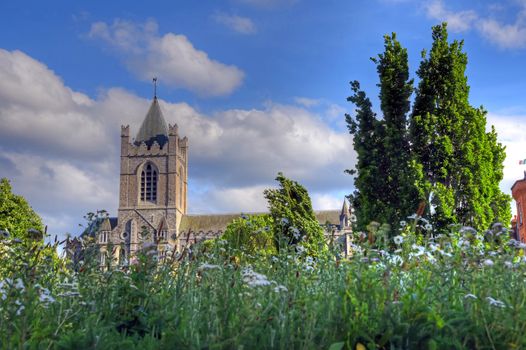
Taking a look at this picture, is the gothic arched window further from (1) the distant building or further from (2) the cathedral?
(1) the distant building

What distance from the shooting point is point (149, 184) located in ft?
297

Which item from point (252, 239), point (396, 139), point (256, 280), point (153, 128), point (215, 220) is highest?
point (153, 128)

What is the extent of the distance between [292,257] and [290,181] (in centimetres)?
2823

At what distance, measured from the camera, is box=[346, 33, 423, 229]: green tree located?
20.3 meters

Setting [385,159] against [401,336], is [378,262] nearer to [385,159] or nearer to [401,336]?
Result: [401,336]

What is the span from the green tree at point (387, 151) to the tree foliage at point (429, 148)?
3cm

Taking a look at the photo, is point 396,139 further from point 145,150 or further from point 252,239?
point 145,150

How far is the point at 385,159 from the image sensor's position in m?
21.1

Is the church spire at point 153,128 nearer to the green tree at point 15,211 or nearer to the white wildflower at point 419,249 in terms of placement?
the green tree at point 15,211

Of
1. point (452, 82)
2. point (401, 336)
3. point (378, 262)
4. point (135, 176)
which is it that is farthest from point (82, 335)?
point (135, 176)

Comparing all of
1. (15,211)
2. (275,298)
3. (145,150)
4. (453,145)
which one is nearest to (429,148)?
(453,145)

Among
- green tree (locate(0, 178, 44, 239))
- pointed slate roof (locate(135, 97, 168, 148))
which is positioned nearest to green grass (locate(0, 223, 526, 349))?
green tree (locate(0, 178, 44, 239))

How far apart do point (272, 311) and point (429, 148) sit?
17.2 m

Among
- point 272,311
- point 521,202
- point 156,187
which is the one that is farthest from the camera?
point 156,187
